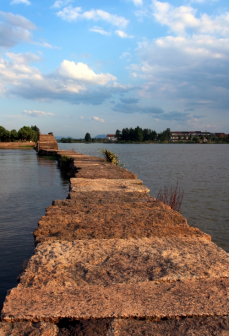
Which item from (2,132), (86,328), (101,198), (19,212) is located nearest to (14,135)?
(2,132)

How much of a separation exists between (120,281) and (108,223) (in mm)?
1259

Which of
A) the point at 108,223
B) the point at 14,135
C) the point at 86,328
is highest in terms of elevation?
the point at 14,135

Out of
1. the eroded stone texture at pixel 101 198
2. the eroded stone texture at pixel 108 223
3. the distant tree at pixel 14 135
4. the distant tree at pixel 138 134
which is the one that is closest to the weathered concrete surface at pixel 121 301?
the eroded stone texture at pixel 108 223

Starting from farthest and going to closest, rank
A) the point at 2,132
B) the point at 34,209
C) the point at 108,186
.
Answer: the point at 2,132, the point at 34,209, the point at 108,186

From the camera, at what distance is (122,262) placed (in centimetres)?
231

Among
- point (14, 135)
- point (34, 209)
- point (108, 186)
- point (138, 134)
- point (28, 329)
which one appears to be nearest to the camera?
point (28, 329)

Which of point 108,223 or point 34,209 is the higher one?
point 108,223

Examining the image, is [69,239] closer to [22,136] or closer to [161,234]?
[161,234]

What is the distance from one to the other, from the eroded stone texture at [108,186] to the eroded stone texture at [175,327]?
3.61 m

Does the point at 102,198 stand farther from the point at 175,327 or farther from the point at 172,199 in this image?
the point at 172,199

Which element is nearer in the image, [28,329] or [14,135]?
[28,329]

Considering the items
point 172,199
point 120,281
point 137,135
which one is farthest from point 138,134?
point 120,281

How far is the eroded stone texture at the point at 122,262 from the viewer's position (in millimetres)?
2062

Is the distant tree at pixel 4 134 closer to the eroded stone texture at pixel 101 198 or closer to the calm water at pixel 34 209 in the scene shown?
the calm water at pixel 34 209
